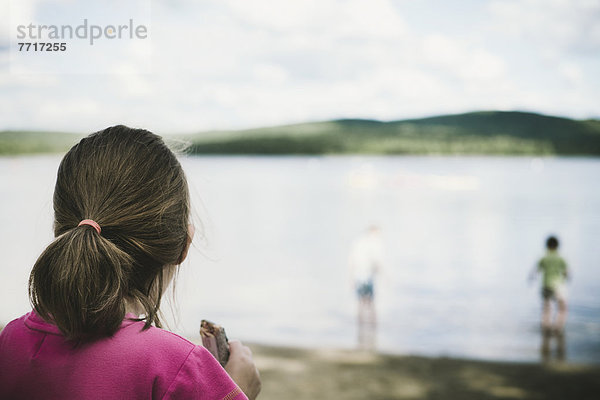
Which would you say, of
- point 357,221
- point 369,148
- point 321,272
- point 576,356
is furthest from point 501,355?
point 369,148

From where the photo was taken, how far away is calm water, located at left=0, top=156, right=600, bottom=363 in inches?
385

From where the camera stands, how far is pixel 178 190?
1.13m

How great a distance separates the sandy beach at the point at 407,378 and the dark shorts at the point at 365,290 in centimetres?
255

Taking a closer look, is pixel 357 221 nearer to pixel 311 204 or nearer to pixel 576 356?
pixel 311 204

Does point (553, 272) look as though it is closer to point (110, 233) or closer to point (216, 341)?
point (216, 341)

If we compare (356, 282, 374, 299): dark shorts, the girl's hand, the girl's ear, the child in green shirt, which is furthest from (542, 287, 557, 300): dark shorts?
the girl's ear

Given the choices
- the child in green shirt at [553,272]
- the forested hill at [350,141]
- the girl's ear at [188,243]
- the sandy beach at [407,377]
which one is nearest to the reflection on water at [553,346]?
the child in green shirt at [553,272]

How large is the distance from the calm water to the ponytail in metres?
0.20

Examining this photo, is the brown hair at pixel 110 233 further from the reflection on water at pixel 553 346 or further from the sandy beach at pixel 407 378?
the reflection on water at pixel 553 346

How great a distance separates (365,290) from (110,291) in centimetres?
891

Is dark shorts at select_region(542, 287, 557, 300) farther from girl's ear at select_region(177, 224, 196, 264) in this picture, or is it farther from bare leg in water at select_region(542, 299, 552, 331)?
girl's ear at select_region(177, 224, 196, 264)

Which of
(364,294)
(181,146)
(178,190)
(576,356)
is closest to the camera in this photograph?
(178,190)

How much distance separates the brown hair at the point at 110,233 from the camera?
3.31 feet

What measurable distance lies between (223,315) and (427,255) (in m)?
14.6
